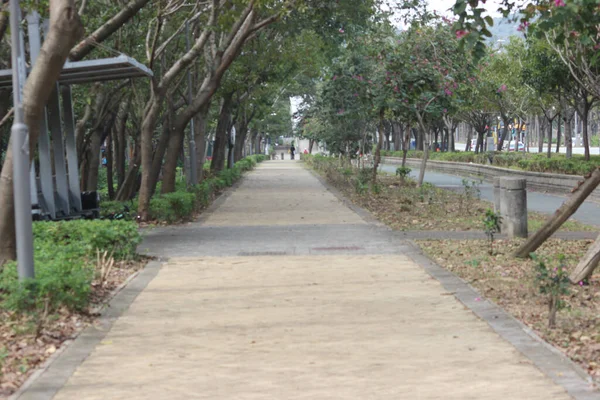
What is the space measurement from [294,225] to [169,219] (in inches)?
100

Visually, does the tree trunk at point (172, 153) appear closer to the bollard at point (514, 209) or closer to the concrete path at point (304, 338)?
the concrete path at point (304, 338)

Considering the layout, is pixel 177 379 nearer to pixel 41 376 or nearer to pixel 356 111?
pixel 41 376

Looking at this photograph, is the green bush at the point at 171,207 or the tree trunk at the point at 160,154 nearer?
the green bush at the point at 171,207

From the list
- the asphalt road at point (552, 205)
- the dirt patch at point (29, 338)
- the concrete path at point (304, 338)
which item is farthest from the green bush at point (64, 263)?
the asphalt road at point (552, 205)

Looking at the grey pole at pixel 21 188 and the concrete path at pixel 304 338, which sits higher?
the grey pole at pixel 21 188

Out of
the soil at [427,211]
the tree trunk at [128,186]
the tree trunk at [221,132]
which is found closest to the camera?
the soil at [427,211]

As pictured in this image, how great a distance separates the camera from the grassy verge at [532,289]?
26.9 feet

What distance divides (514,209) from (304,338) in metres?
9.11

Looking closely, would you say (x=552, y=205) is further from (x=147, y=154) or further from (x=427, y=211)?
(x=147, y=154)

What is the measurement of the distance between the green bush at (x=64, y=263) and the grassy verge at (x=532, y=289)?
4172 millimetres

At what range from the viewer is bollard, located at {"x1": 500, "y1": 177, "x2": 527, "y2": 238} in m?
16.9

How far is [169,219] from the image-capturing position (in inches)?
803

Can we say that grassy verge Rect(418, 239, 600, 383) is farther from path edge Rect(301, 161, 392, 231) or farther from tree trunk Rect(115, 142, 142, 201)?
tree trunk Rect(115, 142, 142, 201)

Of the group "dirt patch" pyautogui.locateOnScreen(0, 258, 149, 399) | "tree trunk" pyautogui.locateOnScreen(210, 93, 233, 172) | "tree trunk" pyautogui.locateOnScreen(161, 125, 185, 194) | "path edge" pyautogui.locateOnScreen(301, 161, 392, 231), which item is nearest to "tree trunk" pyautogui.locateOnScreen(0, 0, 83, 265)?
"dirt patch" pyautogui.locateOnScreen(0, 258, 149, 399)
